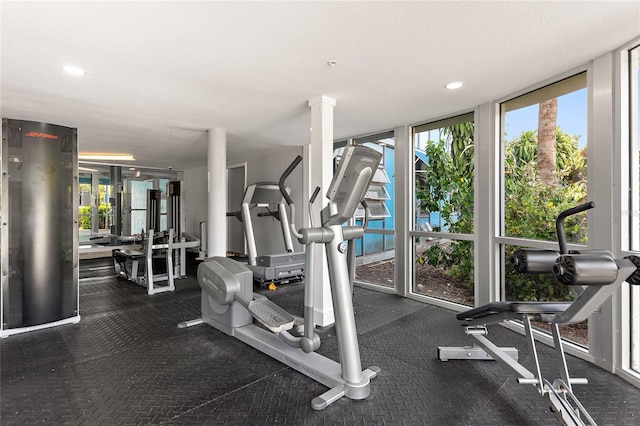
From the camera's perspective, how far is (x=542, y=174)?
3.06 m

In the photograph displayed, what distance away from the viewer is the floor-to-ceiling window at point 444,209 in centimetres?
382

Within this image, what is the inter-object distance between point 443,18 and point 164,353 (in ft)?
10.5

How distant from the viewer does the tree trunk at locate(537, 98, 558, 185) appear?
116 inches

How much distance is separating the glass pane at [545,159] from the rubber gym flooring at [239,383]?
111 centimetres

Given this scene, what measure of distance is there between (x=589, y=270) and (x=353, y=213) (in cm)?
124

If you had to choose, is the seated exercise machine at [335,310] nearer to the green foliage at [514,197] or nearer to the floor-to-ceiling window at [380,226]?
the green foliage at [514,197]

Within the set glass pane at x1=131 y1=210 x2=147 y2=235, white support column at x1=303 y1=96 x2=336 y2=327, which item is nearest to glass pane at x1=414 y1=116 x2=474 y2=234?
white support column at x1=303 y1=96 x2=336 y2=327

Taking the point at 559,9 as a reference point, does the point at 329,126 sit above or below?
below

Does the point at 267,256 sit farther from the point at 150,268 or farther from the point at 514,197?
the point at 514,197

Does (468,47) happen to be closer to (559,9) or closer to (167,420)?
(559,9)

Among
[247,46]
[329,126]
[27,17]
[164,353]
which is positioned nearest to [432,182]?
[329,126]

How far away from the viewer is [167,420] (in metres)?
1.85

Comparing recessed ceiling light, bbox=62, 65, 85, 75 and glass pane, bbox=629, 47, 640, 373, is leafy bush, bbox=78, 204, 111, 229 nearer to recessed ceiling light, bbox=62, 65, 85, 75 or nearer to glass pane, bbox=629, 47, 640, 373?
recessed ceiling light, bbox=62, 65, 85, 75

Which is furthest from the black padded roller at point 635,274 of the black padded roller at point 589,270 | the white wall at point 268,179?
the white wall at point 268,179
